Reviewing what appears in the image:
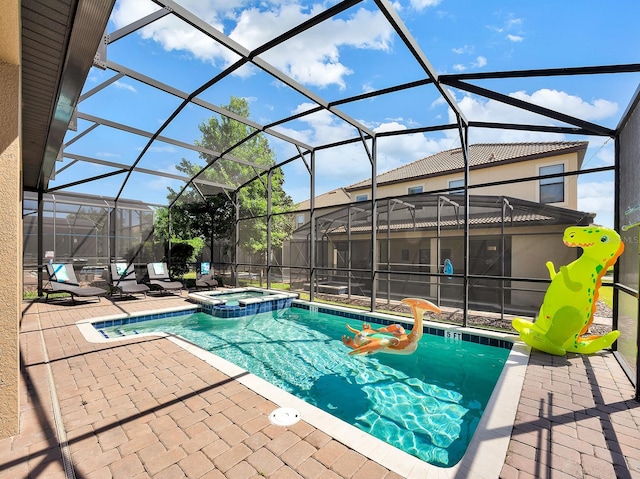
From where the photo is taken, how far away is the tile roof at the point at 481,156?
10.4 meters

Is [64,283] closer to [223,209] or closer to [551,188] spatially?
[223,209]

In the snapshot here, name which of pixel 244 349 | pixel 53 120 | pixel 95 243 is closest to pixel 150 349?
pixel 244 349

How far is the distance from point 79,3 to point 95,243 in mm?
10838

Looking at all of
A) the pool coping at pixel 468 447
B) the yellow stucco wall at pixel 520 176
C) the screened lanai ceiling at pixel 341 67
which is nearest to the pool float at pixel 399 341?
the pool coping at pixel 468 447

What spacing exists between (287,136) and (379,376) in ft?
19.2

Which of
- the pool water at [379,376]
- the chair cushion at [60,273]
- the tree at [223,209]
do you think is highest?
the tree at [223,209]

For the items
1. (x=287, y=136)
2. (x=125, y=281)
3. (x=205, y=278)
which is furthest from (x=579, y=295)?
(x=125, y=281)

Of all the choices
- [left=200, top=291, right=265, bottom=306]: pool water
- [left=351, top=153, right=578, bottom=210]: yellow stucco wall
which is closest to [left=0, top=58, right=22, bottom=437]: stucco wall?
[left=200, top=291, right=265, bottom=306]: pool water

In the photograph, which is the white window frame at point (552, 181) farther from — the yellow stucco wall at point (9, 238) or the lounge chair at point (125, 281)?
the lounge chair at point (125, 281)

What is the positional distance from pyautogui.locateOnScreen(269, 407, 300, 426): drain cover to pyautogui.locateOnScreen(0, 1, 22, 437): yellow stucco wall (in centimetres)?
186

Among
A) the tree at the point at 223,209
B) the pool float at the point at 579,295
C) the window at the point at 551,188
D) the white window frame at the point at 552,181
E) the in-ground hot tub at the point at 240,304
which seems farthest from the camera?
the tree at the point at 223,209

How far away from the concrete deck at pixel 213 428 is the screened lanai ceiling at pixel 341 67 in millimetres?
3201

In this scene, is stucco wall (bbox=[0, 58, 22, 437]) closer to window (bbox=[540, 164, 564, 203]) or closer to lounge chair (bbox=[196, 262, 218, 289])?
lounge chair (bbox=[196, 262, 218, 289])

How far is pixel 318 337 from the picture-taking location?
5.81 meters
